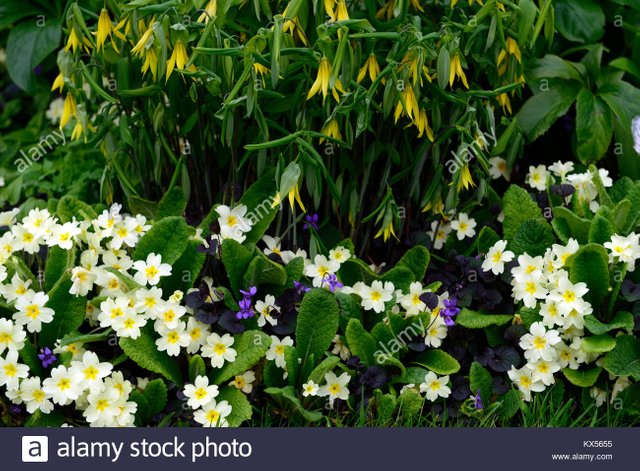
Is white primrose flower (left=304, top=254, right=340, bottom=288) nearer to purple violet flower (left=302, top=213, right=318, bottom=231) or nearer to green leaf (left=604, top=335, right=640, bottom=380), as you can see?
purple violet flower (left=302, top=213, right=318, bottom=231)

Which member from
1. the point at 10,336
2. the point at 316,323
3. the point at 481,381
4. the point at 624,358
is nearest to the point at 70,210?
the point at 10,336

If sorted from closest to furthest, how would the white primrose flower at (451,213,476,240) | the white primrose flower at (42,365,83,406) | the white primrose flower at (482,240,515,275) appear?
the white primrose flower at (42,365,83,406), the white primrose flower at (482,240,515,275), the white primrose flower at (451,213,476,240)

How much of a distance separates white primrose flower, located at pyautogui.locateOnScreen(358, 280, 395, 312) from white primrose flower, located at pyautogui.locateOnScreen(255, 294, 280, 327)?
0.26 m

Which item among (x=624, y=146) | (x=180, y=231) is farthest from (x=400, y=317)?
(x=624, y=146)

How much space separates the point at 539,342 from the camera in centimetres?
244

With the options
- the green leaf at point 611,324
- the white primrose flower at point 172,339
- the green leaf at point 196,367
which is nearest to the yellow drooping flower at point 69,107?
A: the white primrose flower at point 172,339

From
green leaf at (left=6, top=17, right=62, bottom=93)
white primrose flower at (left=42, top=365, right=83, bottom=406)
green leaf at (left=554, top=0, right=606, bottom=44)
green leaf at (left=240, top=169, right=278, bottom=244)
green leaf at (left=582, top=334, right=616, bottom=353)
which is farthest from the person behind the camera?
green leaf at (left=6, top=17, right=62, bottom=93)

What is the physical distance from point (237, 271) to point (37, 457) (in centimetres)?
74

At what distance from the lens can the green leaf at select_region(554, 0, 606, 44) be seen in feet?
10.5

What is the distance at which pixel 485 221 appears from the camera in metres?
3.00

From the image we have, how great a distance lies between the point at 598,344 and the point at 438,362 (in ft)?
1.43

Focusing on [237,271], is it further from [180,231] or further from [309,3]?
[309,3]

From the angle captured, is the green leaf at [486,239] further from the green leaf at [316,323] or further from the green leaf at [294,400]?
the green leaf at [294,400]

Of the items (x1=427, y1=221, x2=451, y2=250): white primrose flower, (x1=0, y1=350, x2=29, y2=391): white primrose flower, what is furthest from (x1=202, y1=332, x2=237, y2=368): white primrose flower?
(x1=427, y1=221, x2=451, y2=250): white primrose flower
